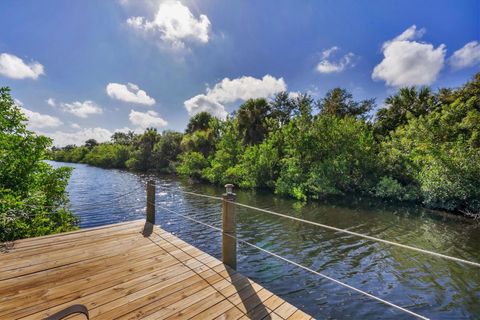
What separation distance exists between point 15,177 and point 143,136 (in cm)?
3342

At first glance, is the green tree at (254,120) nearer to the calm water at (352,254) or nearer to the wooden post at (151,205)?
the calm water at (352,254)

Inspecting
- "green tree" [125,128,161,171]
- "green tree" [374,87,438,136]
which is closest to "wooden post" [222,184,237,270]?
"green tree" [374,87,438,136]

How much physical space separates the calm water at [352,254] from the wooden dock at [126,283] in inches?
61.5

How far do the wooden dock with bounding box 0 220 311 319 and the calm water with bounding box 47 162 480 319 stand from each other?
1.56 meters

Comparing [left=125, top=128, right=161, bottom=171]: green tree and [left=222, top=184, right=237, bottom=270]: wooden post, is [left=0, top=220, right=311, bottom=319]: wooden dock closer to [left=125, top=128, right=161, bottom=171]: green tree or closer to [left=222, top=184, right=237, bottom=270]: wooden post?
[left=222, top=184, right=237, bottom=270]: wooden post

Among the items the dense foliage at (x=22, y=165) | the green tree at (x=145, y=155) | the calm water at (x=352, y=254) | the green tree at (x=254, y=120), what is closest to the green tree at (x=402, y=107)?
the green tree at (x=254, y=120)

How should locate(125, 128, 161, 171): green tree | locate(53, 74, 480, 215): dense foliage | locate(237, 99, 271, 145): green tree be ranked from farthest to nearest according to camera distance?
locate(125, 128, 161, 171): green tree → locate(237, 99, 271, 145): green tree → locate(53, 74, 480, 215): dense foliage

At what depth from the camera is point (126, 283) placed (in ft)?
7.54

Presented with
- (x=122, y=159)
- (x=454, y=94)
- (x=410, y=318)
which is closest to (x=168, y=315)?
(x=410, y=318)

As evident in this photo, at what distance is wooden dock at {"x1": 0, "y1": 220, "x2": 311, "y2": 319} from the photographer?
1.89 meters

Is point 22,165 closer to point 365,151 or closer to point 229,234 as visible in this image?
point 229,234

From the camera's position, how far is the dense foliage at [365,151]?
9891mm

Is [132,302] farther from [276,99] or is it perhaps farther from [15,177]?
[276,99]

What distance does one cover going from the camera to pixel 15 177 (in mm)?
4742
